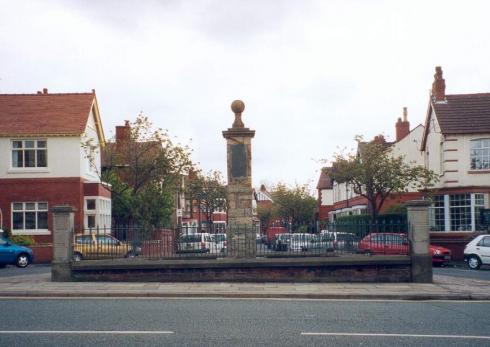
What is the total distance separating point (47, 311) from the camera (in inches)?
481

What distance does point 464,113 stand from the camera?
122 ft

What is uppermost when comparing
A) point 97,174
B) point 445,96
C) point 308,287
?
point 445,96

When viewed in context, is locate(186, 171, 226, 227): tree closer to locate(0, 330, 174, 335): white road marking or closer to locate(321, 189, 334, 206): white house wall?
locate(321, 189, 334, 206): white house wall

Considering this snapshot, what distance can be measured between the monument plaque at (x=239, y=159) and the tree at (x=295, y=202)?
46893 mm

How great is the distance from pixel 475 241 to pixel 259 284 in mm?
15545

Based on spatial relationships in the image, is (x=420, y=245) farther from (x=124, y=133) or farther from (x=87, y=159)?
(x=124, y=133)

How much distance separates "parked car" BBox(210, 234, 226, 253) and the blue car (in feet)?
45.9

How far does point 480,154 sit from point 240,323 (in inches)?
1136

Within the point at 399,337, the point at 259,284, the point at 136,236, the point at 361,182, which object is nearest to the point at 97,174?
the point at 361,182

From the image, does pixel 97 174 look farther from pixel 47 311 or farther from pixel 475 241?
pixel 47 311

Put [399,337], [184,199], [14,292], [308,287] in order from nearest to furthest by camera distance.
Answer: [399,337] < [14,292] < [308,287] < [184,199]

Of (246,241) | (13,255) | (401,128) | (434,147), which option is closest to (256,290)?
(246,241)

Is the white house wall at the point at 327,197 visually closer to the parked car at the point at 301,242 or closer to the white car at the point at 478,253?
the white car at the point at 478,253

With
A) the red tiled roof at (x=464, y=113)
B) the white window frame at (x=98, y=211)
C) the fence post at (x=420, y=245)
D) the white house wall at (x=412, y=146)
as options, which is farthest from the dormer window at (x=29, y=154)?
the white house wall at (x=412, y=146)
